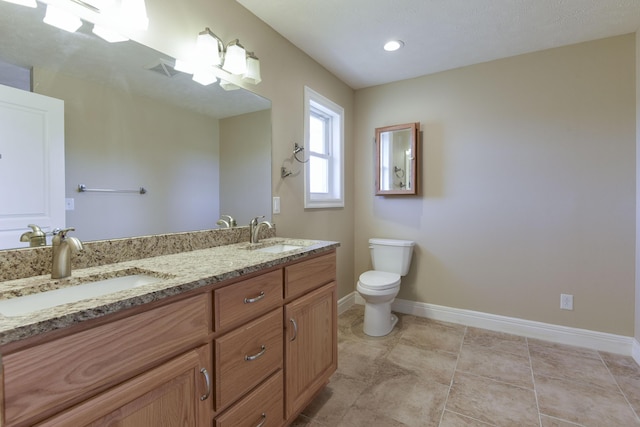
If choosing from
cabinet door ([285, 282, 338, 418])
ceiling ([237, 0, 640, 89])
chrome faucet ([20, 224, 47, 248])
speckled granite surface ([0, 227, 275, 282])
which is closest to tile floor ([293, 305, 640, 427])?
cabinet door ([285, 282, 338, 418])

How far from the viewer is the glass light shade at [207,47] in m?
1.57

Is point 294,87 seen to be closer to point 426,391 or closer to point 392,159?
point 392,159

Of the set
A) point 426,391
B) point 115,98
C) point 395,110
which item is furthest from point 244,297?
point 395,110

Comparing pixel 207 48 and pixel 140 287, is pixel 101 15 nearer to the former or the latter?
pixel 207 48

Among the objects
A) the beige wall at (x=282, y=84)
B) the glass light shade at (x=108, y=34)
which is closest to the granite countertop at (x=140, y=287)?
the beige wall at (x=282, y=84)

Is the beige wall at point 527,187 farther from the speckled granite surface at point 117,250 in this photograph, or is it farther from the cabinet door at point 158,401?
the cabinet door at point 158,401

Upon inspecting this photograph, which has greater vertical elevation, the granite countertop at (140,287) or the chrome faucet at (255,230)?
the chrome faucet at (255,230)

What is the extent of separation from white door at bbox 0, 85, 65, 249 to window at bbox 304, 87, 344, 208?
182 cm

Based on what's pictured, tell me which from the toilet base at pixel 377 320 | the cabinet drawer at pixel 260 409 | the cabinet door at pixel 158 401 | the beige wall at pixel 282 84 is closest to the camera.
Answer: the cabinet door at pixel 158 401

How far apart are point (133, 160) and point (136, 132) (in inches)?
5.3

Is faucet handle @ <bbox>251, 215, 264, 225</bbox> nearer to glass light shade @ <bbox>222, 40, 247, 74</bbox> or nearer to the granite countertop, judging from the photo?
the granite countertop

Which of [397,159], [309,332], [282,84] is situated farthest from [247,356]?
[397,159]

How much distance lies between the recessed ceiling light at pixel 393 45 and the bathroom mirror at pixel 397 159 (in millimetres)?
698

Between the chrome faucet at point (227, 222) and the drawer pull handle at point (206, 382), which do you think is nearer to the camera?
the drawer pull handle at point (206, 382)
